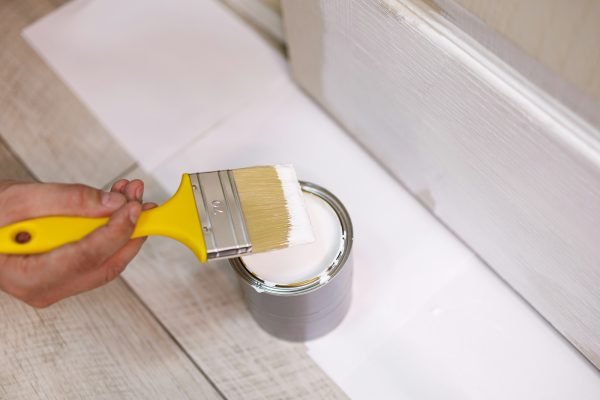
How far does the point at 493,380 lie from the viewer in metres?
0.95

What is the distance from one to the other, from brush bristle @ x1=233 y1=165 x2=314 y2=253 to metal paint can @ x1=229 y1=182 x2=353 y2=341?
0.20ft

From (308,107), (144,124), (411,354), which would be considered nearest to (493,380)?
(411,354)

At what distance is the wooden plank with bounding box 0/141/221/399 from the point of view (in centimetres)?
97

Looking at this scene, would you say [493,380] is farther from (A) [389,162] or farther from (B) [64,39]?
(B) [64,39]

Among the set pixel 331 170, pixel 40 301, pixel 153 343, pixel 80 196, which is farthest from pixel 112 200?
pixel 331 170

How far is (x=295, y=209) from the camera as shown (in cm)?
82

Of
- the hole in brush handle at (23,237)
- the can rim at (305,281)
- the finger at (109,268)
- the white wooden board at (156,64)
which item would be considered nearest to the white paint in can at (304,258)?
the can rim at (305,281)

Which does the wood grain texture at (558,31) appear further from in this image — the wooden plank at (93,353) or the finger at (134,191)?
the wooden plank at (93,353)

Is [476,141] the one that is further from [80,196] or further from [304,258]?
[80,196]

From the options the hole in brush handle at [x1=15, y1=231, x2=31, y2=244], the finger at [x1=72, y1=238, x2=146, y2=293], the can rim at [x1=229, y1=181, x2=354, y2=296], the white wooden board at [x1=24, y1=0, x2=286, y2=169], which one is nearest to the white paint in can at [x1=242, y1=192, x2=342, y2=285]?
the can rim at [x1=229, y1=181, x2=354, y2=296]

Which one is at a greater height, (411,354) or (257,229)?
(257,229)

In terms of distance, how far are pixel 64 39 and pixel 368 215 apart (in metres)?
0.59

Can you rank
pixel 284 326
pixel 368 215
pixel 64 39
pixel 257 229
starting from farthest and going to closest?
pixel 64 39, pixel 368 215, pixel 284 326, pixel 257 229

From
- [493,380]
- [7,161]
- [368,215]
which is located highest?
[7,161]
